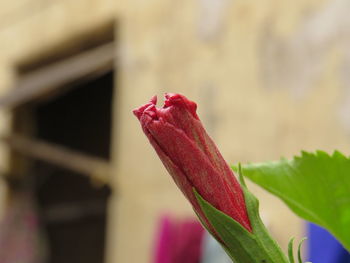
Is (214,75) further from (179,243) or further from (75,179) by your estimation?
(75,179)

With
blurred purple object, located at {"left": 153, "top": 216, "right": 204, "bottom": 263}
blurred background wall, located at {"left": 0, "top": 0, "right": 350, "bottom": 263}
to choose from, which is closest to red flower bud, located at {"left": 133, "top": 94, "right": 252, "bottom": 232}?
blurred purple object, located at {"left": 153, "top": 216, "right": 204, "bottom": 263}

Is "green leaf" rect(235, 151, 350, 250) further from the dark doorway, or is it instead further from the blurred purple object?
the dark doorway

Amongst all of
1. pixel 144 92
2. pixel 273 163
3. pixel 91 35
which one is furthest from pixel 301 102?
pixel 273 163

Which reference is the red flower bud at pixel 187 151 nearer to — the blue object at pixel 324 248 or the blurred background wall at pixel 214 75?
the blue object at pixel 324 248

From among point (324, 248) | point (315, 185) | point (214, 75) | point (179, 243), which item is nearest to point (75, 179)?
point (214, 75)

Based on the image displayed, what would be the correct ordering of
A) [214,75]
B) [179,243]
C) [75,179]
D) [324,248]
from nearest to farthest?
1. [324,248]
2. [179,243]
3. [214,75]
4. [75,179]

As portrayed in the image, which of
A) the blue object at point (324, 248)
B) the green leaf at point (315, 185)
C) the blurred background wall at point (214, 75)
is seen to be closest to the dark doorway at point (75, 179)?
the blurred background wall at point (214, 75)

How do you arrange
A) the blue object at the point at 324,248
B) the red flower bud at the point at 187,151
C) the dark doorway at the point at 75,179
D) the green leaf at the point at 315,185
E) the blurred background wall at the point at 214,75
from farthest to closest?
1. the dark doorway at the point at 75,179
2. the blurred background wall at the point at 214,75
3. the blue object at the point at 324,248
4. the green leaf at the point at 315,185
5. the red flower bud at the point at 187,151
